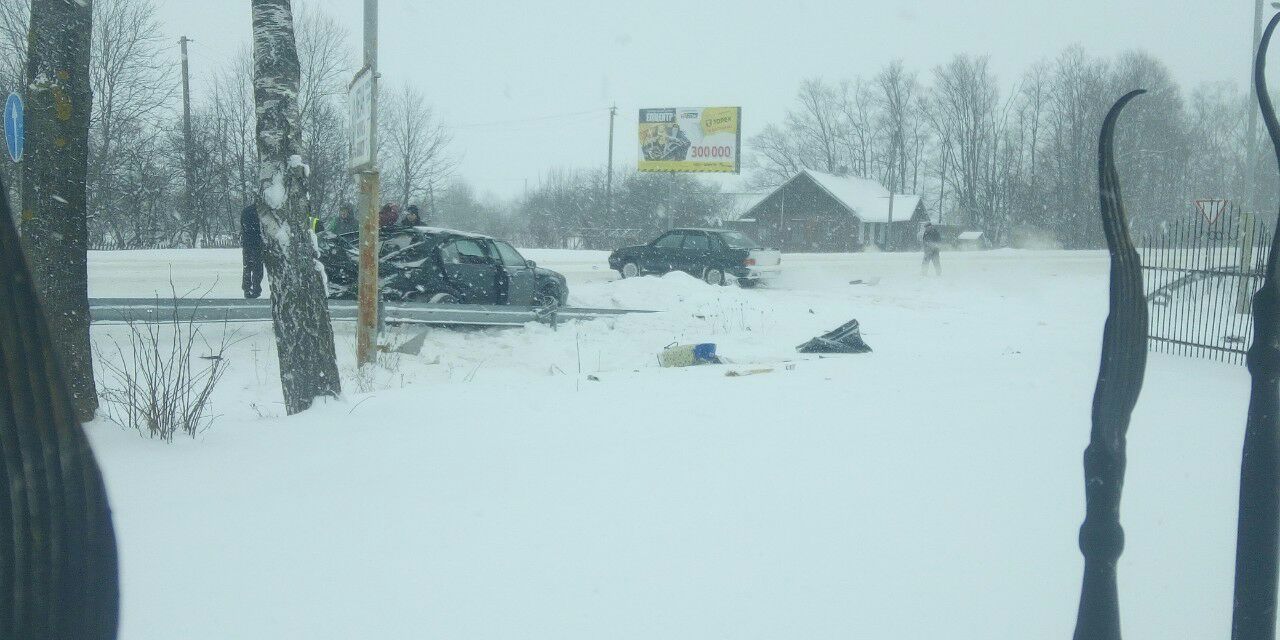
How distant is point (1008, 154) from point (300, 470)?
188 feet

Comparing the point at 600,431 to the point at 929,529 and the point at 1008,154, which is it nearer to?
the point at 929,529

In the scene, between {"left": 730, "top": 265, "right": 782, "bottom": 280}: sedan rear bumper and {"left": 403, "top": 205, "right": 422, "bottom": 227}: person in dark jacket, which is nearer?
{"left": 403, "top": 205, "right": 422, "bottom": 227}: person in dark jacket

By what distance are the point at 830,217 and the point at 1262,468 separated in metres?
56.9

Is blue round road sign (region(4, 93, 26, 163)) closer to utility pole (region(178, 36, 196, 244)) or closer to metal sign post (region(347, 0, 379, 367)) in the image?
metal sign post (region(347, 0, 379, 367))

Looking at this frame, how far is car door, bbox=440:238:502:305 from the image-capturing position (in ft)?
42.0

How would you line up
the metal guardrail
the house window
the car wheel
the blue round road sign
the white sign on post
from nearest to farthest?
the blue round road sign < the white sign on post < the metal guardrail < the car wheel < the house window

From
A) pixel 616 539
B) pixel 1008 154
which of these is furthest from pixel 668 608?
pixel 1008 154

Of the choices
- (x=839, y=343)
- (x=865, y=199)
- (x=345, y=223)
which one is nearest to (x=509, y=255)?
(x=345, y=223)

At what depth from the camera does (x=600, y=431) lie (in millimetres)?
6215

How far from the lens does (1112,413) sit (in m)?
1.49

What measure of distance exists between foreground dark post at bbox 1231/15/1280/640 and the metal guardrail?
8014 millimetres

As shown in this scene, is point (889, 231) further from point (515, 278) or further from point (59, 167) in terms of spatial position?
point (59, 167)

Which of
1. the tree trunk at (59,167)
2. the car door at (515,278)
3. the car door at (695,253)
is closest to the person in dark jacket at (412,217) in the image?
the car door at (515,278)

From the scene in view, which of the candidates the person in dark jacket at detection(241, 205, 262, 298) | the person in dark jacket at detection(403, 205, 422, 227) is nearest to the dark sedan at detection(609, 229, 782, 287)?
the person in dark jacket at detection(403, 205, 422, 227)
